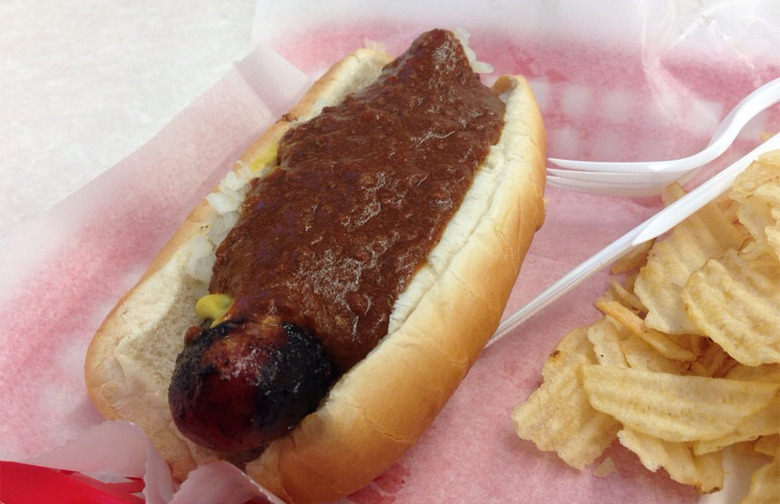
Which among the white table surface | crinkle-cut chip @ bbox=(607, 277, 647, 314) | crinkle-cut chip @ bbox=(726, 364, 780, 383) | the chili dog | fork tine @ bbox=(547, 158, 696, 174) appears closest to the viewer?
the chili dog

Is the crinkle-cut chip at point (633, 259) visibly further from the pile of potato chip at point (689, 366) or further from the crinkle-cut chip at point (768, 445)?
A: the crinkle-cut chip at point (768, 445)

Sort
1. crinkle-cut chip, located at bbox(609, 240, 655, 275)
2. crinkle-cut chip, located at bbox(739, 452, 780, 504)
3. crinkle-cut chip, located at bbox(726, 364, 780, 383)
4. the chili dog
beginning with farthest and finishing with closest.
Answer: crinkle-cut chip, located at bbox(609, 240, 655, 275) → crinkle-cut chip, located at bbox(726, 364, 780, 383) → crinkle-cut chip, located at bbox(739, 452, 780, 504) → the chili dog

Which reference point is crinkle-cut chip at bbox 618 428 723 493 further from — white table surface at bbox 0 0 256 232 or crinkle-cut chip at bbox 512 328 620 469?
white table surface at bbox 0 0 256 232

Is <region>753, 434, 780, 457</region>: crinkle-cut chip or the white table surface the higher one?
the white table surface

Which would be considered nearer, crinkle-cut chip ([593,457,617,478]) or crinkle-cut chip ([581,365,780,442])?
crinkle-cut chip ([581,365,780,442])

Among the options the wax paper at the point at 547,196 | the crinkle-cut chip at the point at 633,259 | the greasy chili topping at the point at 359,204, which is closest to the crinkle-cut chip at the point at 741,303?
the crinkle-cut chip at the point at 633,259

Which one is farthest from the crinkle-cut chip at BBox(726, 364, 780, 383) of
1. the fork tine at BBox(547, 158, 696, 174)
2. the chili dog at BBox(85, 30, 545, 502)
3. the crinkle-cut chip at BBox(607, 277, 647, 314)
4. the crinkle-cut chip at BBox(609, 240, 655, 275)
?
the fork tine at BBox(547, 158, 696, 174)

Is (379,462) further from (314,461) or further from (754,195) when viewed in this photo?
(754,195)
